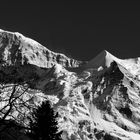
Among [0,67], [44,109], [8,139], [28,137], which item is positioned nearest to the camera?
[0,67]

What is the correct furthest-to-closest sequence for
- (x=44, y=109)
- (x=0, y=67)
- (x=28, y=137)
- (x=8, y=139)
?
(x=44, y=109), (x=28, y=137), (x=8, y=139), (x=0, y=67)

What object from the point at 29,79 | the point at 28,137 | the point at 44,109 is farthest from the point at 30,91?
the point at 44,109

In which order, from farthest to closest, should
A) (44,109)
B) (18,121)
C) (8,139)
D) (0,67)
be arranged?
(44,109), (8,139), (0,67), (18,121)

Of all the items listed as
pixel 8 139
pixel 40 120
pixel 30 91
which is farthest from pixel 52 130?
pixel 30 91

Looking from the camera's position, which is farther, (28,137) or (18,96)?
(28,137)


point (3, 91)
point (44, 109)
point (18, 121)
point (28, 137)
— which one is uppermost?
point (44, 109)

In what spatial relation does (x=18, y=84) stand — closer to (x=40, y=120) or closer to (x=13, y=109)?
(x=13, y=109)

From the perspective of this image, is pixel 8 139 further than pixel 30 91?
Yes

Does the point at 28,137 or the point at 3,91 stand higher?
the point at 28,137

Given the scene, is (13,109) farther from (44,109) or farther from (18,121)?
(44,109)
